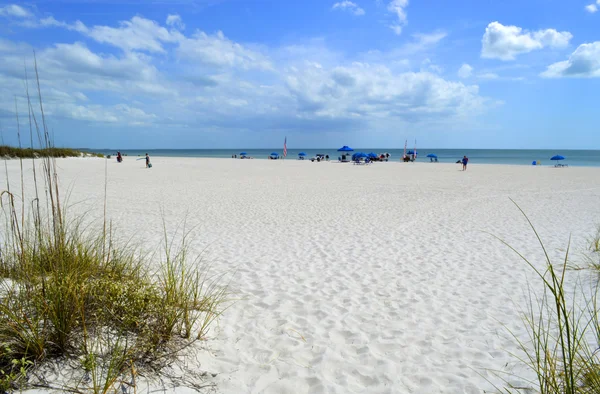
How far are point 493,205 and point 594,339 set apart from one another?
9.26 m

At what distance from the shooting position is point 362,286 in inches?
191

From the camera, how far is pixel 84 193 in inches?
524

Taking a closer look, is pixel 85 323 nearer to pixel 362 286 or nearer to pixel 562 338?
pixel 562 338

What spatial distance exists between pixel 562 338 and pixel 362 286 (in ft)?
10.8

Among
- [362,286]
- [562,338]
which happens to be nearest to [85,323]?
[562,338]

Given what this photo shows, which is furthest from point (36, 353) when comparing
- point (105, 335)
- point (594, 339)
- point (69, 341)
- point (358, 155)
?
point (358, 155)

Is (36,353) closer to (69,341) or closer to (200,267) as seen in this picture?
(69,341)

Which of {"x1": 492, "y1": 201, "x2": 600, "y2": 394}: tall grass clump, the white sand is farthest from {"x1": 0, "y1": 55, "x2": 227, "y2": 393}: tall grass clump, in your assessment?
{"x1": 492, "y1": 201, "x2": 600, "y2": 394}: tall grass clump

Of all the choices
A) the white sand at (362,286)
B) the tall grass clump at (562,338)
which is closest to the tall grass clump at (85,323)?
the white sand at (362,286)

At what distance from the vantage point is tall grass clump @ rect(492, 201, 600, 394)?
6.10 ft

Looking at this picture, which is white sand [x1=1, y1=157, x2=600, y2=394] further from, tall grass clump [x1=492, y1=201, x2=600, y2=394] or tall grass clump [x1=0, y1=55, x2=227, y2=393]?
tall grass clump [x1=0, y1=55, x2=227, y2=393]

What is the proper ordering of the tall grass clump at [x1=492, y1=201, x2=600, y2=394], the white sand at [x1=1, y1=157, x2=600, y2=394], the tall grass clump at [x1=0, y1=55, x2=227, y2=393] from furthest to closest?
1. the white sand at [x1=1, y1=157, x2=600, y2=394]
2. the tall grass clump at [x1=0, y1=55, x2=227, y2=393]
3. the tall grass clump at [x1=492, y1=201, x2=600, y2=394]

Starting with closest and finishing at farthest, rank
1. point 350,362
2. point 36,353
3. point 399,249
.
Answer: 1. point 36,353
2. point 350,362
3. point 399,249

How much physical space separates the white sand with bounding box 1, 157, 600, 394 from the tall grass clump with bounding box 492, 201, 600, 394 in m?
0.24
